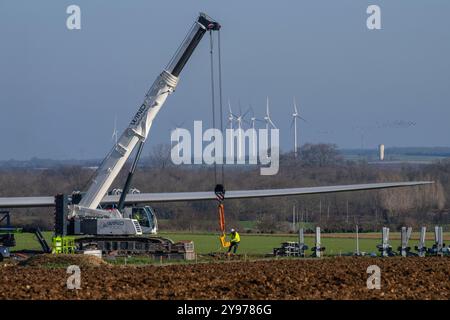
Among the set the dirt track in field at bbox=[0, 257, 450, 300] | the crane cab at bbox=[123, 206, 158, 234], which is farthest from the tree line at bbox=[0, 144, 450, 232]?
the dirt track in field at bbox=[0, 257, 450, 300]

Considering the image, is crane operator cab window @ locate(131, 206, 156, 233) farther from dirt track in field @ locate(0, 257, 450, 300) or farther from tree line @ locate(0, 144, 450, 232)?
tree line @ locate(0, 144, 450, 232)

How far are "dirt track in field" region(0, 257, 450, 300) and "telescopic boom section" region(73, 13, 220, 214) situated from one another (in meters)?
10.8

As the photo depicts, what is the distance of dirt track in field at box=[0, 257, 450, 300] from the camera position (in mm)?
28000

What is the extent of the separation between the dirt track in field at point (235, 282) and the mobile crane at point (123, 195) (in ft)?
34.2

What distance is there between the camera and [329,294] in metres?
28.0

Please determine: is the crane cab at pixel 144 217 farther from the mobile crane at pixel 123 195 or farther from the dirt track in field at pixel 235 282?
the dirt track in field at pixel 235 282

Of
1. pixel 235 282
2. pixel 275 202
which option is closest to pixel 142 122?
pixel 235 282

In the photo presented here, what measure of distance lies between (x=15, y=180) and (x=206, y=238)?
104 ft

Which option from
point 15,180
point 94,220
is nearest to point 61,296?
point 94,220

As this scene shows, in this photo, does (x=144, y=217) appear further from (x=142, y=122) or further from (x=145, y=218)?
(x=142, y=122)

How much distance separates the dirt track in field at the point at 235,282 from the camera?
1102 inches

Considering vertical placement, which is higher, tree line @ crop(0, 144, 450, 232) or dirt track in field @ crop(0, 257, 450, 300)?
tree line @ crop(0, 144, 450, 232)

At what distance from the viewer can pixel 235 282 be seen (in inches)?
1252
